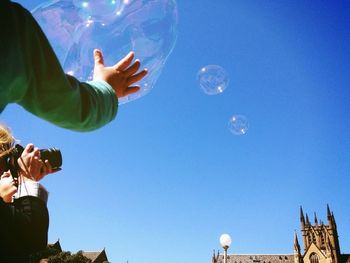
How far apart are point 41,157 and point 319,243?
9494 cm

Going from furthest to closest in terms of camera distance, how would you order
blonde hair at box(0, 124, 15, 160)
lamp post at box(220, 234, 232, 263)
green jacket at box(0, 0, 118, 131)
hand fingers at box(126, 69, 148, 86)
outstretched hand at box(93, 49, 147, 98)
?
lamp post at box(220, 234, 232, 263), blonde hair at box(0, 124, 15, 160), hand fingers at box(126, 69, 148, 86), outstretched hand at box(93, 49, 147, 98), green jacket at box(0, 0, 118, 131)

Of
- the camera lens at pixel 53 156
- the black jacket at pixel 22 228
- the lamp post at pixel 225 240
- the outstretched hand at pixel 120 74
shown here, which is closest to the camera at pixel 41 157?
the camera lens at pixel 53 156

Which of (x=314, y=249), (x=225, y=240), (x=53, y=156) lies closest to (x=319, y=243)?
(x=314, y=249)

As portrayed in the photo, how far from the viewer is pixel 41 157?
1.98 m

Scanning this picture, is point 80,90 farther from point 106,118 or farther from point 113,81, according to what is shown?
point 113,81

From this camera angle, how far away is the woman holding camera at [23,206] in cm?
148

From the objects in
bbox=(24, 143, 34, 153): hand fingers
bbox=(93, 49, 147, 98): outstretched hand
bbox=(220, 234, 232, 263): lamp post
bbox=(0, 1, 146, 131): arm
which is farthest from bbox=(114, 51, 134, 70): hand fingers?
bbox=(220, 234, 232, 263): lamp post

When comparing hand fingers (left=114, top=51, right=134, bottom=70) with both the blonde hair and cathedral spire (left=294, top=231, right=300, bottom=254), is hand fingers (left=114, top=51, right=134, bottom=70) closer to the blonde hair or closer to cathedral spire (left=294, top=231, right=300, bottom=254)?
the blonde hair

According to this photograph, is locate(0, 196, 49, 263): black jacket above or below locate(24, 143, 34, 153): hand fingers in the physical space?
below

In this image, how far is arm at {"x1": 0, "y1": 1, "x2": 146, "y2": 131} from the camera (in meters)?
0.78

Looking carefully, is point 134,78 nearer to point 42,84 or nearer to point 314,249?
point 42,84

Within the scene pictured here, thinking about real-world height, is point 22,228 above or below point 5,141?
below

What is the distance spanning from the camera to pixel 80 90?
41.4 inches

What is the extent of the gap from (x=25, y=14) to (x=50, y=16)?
1.32 meters
